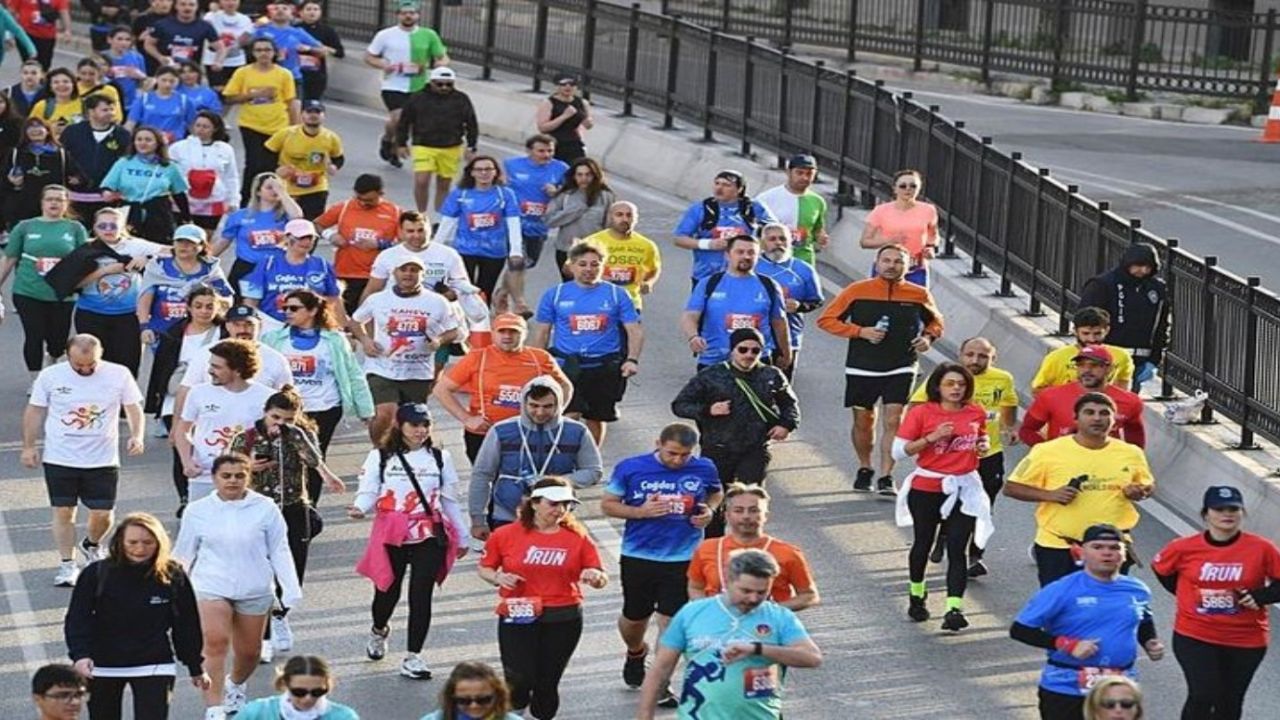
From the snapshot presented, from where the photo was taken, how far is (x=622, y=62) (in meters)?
32.3

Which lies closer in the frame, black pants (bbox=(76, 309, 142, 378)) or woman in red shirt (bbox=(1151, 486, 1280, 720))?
woman in red shirt (bbox=(1151, 486, 1280, 720))

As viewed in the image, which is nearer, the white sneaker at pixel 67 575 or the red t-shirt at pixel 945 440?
the red t-shirt at pixel 945 440

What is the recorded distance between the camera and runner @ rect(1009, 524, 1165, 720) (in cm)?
1385

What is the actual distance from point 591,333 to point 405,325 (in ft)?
3.86

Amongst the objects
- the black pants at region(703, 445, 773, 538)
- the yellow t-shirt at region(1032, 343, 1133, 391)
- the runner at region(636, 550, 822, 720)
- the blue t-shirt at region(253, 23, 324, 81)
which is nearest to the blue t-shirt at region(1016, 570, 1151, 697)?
the runner at region(636, 550, 822, 720)

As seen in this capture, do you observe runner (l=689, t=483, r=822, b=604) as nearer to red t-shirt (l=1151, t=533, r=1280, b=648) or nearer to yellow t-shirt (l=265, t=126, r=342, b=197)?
red t-shirt (l=1151, t=533, r=1280, b=648)

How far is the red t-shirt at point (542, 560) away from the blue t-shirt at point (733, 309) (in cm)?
504

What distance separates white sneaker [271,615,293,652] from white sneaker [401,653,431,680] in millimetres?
712

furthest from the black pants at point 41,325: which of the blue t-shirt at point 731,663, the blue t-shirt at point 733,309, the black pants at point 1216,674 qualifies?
the blue t-shirt at point 731,663

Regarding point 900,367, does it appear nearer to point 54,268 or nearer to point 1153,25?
point 54,268

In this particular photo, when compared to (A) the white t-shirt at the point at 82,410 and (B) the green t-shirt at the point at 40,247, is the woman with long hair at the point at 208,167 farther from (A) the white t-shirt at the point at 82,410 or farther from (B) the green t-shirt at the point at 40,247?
(A) the white t-shirt at the point at 82,410

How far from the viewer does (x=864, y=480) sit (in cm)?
1997

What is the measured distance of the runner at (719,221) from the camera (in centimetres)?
2223

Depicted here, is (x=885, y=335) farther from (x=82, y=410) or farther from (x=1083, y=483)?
(x=82, y=410)
